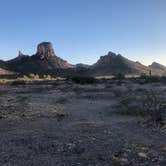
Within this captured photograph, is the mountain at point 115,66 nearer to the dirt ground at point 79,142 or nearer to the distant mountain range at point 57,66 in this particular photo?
the distant mountain range at point 57,66

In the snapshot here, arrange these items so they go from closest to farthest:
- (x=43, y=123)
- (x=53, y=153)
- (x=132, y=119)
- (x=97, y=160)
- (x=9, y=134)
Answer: (x=97, y=160), (x=53, y=153), (x=9, y=134), (x=43, y=123), (x=132, y=119)

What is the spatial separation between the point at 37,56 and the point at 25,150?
130 meters

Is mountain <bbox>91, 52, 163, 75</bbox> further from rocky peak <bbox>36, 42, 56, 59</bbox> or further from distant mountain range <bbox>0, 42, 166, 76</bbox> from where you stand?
rocky peak <bbox>36, 42, 56, 59</bbox>

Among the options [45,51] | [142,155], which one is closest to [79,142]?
[142,155]

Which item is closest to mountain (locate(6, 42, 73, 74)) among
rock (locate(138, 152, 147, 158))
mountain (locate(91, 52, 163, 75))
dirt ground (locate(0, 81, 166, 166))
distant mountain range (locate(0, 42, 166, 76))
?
distant mountain range (locate(0, 42, 166, 76))

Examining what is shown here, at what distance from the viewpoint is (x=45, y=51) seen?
14938 centimetres

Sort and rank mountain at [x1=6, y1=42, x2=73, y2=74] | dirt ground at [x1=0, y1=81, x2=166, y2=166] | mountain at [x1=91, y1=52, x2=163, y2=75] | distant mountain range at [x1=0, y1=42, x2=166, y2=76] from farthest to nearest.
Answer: mountain at [x1=91, y1=52, x2=163, y2=75] → mountain at [x1=6, y1=42, x2=73, y2=74] → distant mountain range at [x1=0, y1=42, x2=166, y2=76] → dirt ground at [x1=0, y1=81, x2=166, y2=166]

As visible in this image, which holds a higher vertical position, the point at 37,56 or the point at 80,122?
the point at 37,56

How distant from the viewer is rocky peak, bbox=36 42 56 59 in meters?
141

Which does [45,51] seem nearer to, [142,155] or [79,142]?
[79,142]

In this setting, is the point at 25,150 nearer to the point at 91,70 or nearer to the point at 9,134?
the point at 9,134

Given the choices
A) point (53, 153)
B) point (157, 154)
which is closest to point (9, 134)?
point (53, 153)

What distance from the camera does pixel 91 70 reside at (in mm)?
135750

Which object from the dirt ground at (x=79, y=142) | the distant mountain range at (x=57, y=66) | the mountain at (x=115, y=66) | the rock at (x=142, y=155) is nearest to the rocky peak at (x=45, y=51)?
the distant mountain range at (x=57, y=66)
